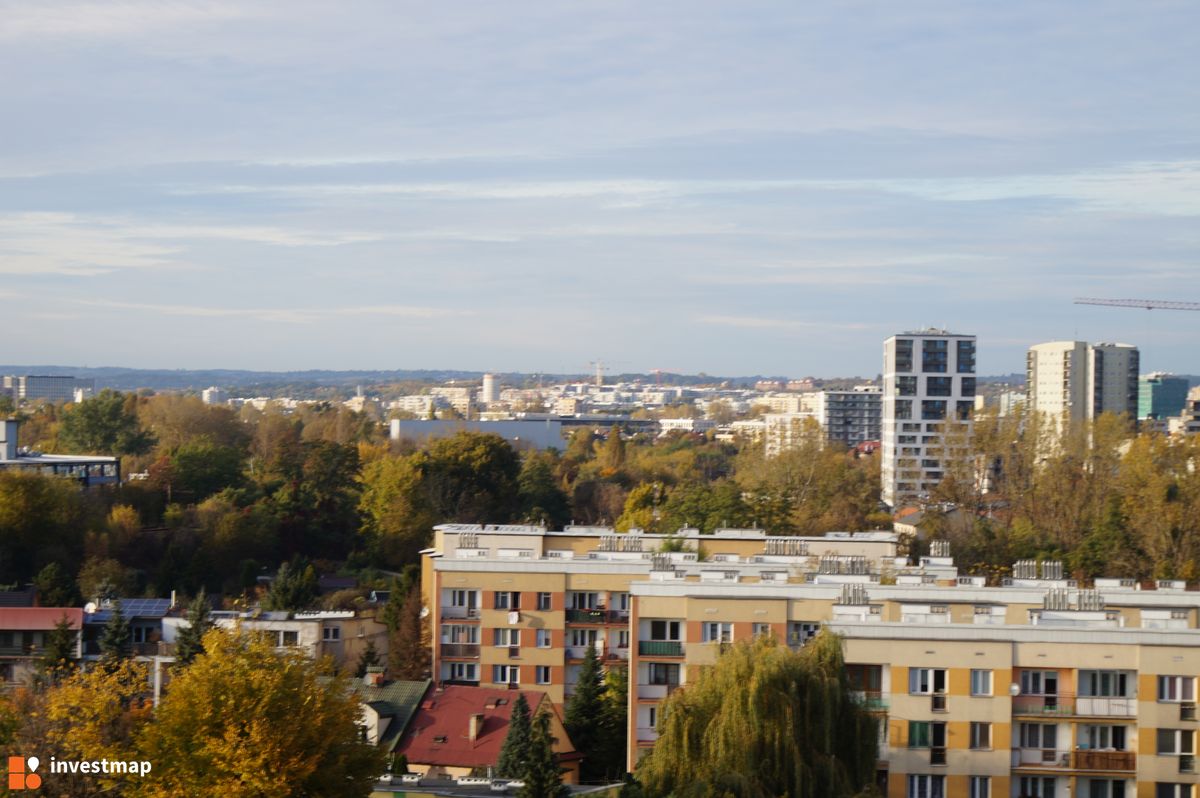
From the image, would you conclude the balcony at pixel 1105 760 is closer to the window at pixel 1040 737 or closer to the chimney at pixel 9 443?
the window at pixel 1040 737

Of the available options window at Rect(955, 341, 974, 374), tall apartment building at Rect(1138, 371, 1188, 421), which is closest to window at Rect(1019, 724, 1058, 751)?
window at Rect(955, 341, 974, 374)

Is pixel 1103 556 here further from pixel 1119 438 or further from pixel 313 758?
pixel 313 758

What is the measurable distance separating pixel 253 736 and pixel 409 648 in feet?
41.3

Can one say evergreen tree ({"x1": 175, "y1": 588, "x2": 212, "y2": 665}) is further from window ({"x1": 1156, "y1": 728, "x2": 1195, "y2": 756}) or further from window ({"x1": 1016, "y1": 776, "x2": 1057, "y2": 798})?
window ({"x1": 1156, "y1": 728, "x2": 1195, "y2": 756})

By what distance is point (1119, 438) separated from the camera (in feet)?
179

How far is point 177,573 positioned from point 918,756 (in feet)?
91.5

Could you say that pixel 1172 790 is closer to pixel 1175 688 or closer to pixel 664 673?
pixel 1175 688

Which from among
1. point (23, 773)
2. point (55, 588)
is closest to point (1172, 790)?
point (23, 773)

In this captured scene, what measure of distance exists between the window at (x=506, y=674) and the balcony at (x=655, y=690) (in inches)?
251

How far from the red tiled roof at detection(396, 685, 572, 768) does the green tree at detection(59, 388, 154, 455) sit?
4428 cm

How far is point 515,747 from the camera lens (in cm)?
2264

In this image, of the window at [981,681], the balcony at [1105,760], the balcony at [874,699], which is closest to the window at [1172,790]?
the balcony at [1105,760]

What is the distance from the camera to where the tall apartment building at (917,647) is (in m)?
19.7

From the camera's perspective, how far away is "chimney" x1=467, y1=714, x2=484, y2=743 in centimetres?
2417
